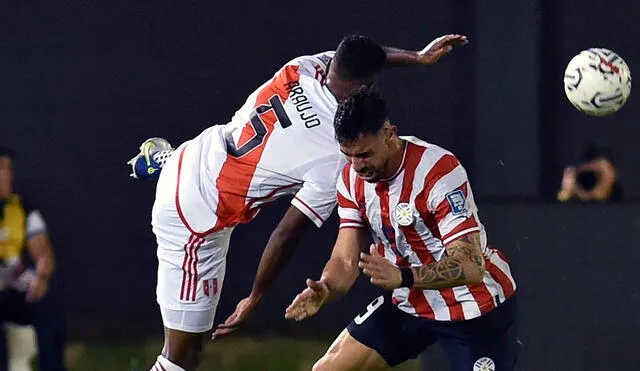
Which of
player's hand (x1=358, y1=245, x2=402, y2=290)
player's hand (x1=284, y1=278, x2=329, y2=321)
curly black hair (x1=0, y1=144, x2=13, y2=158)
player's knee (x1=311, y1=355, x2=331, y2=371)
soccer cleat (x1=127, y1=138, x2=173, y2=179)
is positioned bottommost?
player's knee (x1=311, y1=355, x2=331, y2=371)

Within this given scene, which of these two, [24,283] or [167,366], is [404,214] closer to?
[167,366]

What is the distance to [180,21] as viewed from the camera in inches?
358

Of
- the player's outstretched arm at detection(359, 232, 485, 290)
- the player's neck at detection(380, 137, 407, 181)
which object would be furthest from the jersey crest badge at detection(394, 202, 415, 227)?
the player's outstretched arm at detection(359, 232, 485, 290)

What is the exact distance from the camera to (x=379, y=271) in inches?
182

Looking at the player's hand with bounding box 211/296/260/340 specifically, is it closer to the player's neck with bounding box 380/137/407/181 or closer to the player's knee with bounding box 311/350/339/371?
the player's knee with bounding box 311/350/339/371

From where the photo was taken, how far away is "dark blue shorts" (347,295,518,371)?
5.56m

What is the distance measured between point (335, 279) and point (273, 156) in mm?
1095

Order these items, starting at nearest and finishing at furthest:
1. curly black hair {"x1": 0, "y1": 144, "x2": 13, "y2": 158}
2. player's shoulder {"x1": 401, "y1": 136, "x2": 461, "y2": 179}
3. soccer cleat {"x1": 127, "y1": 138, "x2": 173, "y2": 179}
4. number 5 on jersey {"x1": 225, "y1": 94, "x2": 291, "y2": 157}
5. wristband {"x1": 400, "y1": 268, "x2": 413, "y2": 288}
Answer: wristband {"x1": 400, "y1": 268, "x2": 413, "y2": 288} → player's shoulder {"x1": 401, "y1": 136, "x2": 461, "y2": 179} → number 5 on jersey {"x1": 225, "y1": 94, "x2": 291, "y2": 157} → soccer cleat {"x1": 127, "y1": 138, "x2": 173, "y2": 179} → curly black hair {"x1": 0, "y1": 144, "x2": 13, "y2": 158}

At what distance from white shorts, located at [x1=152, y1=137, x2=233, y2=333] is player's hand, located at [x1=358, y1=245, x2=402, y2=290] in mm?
1777

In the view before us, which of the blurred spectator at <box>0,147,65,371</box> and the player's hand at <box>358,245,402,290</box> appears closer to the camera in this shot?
the player's hand at <box>358,245,402,290</box>

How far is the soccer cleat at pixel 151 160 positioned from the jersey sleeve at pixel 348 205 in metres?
1.59

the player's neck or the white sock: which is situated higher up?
the player's neck

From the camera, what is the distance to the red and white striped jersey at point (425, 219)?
5207 millimetres

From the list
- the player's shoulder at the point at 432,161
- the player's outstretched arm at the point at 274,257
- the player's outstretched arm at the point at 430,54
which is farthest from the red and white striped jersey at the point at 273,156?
the player's shoulder at the point at 432,161
